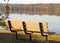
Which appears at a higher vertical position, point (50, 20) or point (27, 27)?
point (27, 27)

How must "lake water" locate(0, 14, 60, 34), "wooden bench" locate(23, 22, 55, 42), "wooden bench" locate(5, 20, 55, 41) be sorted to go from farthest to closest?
"lake water" locate(0, 14, 60, 34)
"wooden bench" locate(5, 20, 55, 41)
"wooden bench" locate(23, 22, 55, 42)

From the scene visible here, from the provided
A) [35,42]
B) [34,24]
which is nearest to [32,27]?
[34,24]

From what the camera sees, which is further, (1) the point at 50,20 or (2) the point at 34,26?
(1) the point at 50,20

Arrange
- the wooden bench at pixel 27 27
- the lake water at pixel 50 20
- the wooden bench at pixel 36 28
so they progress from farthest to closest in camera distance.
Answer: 1. the lake water at pixel 50 20
2. the wooden bench at pixel 27 27
3. the wooden bench at pixel 36 28

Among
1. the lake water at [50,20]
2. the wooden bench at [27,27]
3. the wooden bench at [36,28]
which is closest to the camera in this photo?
the wooden bench at [36,28]

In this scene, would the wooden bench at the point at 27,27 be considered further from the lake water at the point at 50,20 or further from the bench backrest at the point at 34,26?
the lake water at the point at 50,20

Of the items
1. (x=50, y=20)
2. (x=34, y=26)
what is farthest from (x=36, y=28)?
(x=50, y=20)

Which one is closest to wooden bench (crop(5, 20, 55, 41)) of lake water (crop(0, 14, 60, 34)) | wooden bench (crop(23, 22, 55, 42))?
wooden bench (crop(23, 22, 55, 42))

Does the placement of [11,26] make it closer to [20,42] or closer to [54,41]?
[20,42]

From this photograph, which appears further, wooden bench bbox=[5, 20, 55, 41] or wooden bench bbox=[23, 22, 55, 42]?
wooden bench bbox=[5, 20, 55, 41]

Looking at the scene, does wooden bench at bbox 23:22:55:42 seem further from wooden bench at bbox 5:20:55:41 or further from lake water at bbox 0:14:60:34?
lake water at bbox 0:14:60:34

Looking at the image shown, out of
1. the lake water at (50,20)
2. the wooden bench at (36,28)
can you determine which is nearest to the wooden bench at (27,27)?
the wooden bench at (36,28)

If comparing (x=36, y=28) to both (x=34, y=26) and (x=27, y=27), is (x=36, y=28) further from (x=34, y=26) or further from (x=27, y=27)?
(x=27, y=27)

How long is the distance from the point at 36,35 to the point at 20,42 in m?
2.48
